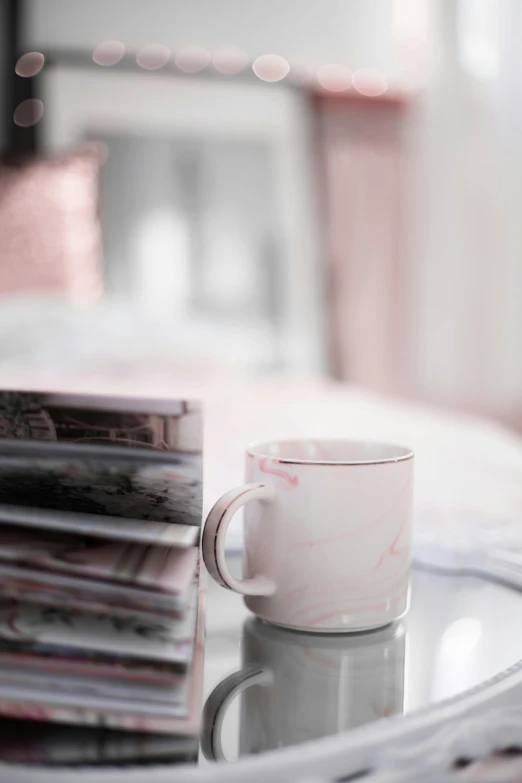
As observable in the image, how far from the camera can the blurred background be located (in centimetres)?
193

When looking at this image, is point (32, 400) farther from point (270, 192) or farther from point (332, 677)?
point (270, 192)

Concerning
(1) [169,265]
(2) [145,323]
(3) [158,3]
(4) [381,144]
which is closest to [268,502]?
(2) [145,323]

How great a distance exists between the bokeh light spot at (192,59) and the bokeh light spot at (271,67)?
15 centimetres

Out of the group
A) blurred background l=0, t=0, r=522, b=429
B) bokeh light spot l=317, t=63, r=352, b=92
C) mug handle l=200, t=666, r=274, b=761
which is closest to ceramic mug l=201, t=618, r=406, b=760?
mug handle l=200, t=666, r=274, b=761

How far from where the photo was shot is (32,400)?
339 millimetres

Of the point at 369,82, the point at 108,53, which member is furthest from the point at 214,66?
the point at 369,82

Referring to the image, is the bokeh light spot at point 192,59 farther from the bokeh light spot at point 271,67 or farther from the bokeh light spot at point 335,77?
the bokeh light spot at point 335,77

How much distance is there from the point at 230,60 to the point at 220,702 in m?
2.19

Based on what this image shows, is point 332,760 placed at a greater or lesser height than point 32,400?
lesser

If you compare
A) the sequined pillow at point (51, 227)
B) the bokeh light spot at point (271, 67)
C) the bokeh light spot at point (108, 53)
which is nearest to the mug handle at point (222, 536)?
the sequined pillow at point (51, 227)

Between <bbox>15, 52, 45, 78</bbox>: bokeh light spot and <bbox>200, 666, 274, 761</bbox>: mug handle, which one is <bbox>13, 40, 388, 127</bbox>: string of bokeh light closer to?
<bbox>15, 52, 45, 78</bbox>: bokeh light spot

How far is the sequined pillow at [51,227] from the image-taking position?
1.84 meters

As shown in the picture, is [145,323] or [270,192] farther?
[270,192]

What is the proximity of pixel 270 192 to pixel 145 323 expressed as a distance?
2.45ft
